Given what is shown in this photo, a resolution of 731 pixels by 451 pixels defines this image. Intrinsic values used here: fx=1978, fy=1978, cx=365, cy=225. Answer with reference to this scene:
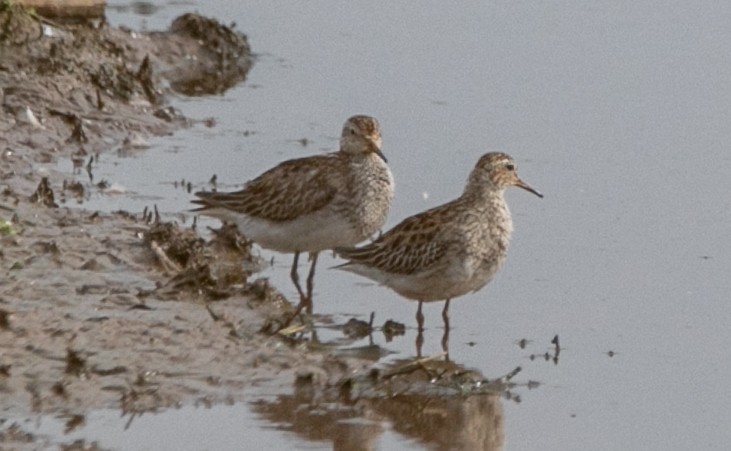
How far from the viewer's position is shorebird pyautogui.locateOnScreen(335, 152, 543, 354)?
11992 millimetres

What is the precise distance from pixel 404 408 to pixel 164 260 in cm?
268

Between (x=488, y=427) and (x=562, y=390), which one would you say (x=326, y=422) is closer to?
(x=488, y=427)

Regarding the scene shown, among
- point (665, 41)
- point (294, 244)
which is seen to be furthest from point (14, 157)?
point (665, 41)

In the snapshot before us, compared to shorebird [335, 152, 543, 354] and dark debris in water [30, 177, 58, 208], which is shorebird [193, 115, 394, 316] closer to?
shorebird [335, 152, 543, 354]

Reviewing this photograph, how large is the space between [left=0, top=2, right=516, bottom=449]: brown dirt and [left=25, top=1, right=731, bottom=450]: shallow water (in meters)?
0.34

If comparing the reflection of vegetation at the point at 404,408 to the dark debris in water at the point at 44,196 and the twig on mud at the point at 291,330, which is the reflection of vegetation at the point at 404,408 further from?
the dark debris in water at the point at 44,196

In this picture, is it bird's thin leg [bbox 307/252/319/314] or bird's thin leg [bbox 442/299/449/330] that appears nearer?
bird's thin leg [bbox 442/299/449/330]

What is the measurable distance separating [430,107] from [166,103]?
227 cm

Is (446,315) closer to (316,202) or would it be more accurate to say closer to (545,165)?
(316,202)

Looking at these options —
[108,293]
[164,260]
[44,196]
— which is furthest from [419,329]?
[44,196]

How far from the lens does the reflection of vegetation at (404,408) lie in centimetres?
→ 988

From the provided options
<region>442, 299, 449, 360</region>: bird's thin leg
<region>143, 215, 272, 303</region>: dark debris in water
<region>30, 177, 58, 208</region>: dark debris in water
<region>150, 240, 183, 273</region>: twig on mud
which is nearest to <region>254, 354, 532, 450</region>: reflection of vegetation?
<region>442, 299, 449, 360</region>: bird's thin leg

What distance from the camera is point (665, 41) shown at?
18.3 meters

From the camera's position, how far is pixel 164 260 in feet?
40.7
